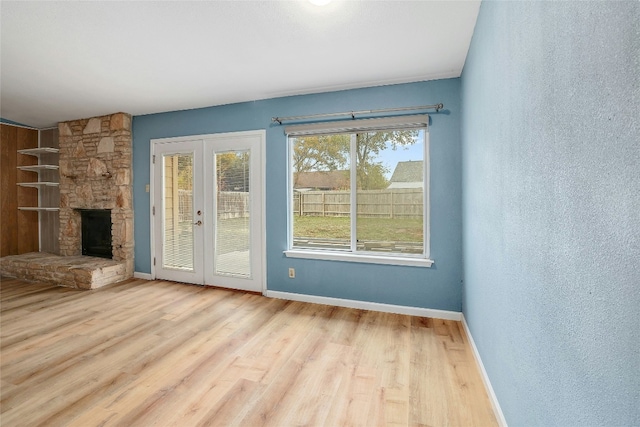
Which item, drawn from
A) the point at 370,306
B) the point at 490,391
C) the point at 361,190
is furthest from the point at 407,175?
the point at 490,391

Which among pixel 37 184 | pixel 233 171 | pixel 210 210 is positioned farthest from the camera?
pixel 37 184

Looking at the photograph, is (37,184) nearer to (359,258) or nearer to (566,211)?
(359,258)

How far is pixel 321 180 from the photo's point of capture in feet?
11.8

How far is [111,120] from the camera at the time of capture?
4.47 metres

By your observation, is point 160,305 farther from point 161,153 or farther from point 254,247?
point 161,153

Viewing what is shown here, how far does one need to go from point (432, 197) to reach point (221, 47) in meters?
2.36

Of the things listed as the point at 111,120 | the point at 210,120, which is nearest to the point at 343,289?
the point at 210,120

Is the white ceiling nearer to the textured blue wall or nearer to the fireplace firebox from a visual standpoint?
the textured blue wall

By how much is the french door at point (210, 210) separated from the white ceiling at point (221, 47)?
0.71m

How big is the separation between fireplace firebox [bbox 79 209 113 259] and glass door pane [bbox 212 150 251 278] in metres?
1.96

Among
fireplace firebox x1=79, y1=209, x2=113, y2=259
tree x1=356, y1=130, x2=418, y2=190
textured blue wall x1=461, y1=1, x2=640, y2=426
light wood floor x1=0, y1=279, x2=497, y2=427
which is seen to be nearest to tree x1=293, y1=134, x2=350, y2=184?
tree x1=356, y1=130, x2=418, y2=190

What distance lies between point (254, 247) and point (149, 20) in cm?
247

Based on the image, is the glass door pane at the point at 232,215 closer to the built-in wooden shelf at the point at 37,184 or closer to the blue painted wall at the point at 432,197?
the blue painted wall at the point at 432,197

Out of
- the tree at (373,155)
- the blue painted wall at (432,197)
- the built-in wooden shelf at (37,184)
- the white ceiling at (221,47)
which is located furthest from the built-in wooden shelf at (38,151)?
the tree at (373,155)
